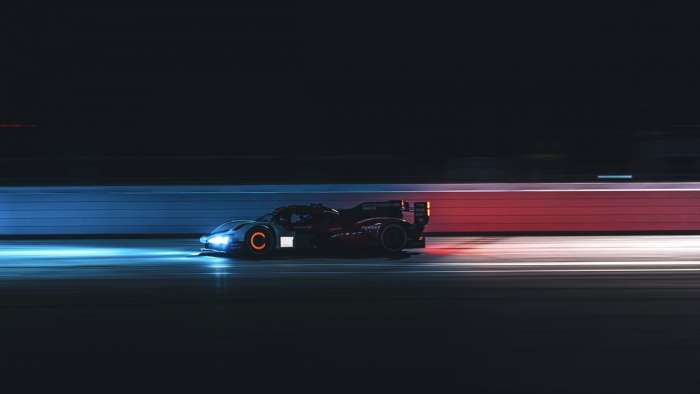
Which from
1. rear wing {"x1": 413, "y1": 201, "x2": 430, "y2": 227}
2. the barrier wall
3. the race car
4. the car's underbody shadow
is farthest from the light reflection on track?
the barrier wall

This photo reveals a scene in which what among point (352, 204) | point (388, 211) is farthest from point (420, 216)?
point (352, 204)

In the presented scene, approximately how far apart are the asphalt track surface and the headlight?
3.13ft

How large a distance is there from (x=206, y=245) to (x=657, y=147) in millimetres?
18278

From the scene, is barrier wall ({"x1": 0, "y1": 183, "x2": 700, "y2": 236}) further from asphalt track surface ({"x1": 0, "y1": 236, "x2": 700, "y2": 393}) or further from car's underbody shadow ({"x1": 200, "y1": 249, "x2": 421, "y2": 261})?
asphalt track surface ({"x1": 0, "y1": 236, "x2": 700, "y2": 393})

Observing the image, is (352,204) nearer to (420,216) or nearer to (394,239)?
(420,216)

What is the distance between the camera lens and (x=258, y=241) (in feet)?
48.1

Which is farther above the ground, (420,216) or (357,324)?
(420,216)

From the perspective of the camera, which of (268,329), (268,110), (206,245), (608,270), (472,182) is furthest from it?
(268,110)

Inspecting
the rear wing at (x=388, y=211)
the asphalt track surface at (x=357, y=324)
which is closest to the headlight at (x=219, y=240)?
the asphalt track surface at (x=357, y=324)

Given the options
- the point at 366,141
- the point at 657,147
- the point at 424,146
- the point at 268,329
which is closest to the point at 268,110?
the point at 366,141

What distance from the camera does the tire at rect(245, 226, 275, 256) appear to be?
577 inches

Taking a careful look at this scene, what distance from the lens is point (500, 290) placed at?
1027 centimetres

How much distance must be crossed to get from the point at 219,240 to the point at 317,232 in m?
1.79

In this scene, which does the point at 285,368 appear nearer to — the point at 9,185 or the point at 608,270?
the point at 608,270
